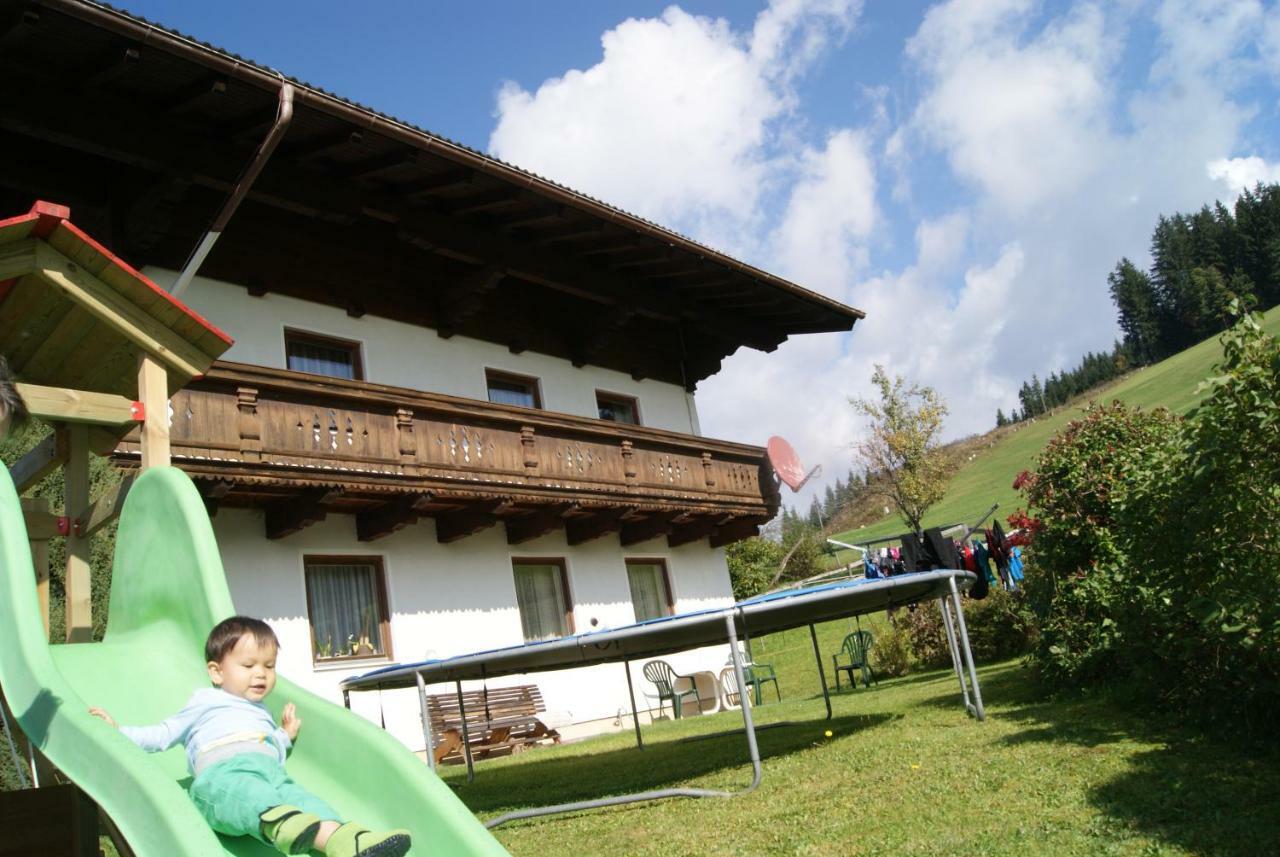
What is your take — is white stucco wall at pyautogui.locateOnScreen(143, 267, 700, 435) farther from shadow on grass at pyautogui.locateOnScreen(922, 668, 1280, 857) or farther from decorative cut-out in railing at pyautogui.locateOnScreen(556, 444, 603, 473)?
shadow on grass at pyautogui.locateOnScreen(922, 668, 1280, 857)

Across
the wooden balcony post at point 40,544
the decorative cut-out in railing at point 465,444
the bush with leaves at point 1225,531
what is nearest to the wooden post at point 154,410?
the wooden balcony post at point 40,544

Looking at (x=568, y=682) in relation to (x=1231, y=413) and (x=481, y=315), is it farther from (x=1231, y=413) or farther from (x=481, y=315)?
(x=1231, y=413)

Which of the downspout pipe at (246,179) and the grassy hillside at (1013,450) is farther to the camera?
the grassy hillside at (1013,450)

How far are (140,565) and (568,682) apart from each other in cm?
1142

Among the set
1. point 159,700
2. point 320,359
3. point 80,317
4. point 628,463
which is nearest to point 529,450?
point 628,463

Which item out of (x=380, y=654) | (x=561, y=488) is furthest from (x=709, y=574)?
(x=380, y=654)

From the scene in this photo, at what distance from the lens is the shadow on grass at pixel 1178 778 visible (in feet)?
14.6

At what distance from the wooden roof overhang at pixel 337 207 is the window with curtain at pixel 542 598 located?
11.8 ft

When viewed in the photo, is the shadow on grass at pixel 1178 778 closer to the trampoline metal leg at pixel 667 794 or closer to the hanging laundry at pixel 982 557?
the trampoline metal leg at pixel 667 794

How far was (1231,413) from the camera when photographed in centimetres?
507

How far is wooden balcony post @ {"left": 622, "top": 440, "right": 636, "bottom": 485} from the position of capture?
635 inches

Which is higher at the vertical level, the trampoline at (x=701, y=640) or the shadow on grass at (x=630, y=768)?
the trampoline at (x=701, y=640)

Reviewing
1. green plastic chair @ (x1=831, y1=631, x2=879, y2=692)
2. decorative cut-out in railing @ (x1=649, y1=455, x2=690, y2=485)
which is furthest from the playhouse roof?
green plastic chair @ (x1=831, y1=631, x2=879, y2=692)

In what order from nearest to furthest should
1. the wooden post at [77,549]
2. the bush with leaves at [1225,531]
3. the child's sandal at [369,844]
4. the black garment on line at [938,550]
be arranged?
the child's sandal at [369,844], the bush with leaves at [1225,531], the wooden post at [77,549], the black garment on line at [938,550]
